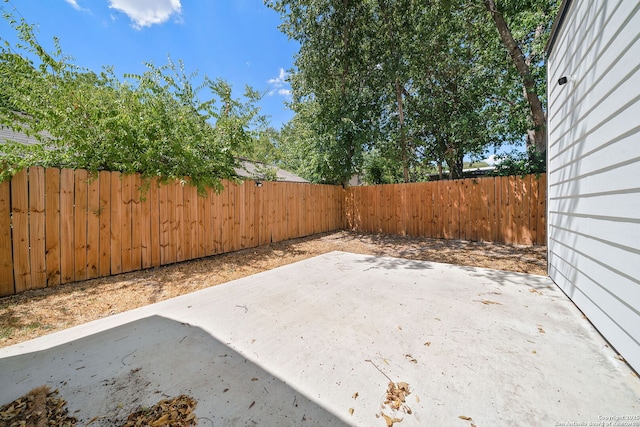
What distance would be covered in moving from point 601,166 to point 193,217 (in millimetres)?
5327

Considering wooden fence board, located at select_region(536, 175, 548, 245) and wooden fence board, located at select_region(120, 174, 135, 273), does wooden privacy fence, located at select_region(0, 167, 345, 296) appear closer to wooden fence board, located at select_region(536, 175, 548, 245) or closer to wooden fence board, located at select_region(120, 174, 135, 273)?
wooden fence board, located at select_region(120, 174, 135, 273)

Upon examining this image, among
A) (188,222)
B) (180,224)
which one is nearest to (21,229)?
(180,224)

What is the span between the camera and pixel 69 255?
3.17m

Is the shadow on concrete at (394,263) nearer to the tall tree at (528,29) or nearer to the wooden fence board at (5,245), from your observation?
the tall tree at (528,29)

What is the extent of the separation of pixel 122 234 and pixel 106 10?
442 cm

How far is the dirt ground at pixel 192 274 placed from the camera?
2.37 meters

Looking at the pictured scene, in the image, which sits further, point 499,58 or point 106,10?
point 499,58

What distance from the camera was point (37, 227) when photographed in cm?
297

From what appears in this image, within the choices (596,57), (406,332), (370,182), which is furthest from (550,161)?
(370,182)

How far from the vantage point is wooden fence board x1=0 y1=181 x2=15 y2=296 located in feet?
9.06

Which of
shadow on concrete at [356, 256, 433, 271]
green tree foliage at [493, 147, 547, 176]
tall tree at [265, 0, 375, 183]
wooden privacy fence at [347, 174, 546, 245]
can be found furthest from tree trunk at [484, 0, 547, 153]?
shadow on concrete at [356, 256, 433, 271]

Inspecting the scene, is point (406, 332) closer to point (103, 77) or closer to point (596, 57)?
point (596, 57)

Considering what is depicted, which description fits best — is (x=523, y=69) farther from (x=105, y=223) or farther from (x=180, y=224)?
(x=105, y=223)

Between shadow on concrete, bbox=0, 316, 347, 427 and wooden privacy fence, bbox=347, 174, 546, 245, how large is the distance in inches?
250
